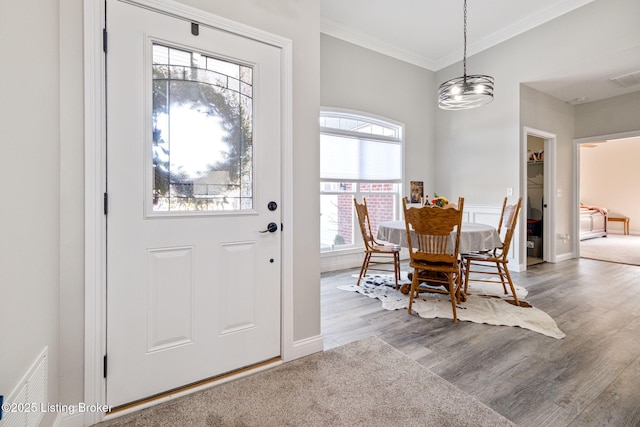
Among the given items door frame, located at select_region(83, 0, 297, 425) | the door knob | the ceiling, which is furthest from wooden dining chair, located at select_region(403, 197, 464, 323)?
the ceiling

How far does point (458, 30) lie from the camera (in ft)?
14.2

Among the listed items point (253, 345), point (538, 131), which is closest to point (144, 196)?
point (253, 345)

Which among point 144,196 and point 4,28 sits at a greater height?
point 4,28

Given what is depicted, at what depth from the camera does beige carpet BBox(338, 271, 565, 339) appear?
256 centimetres

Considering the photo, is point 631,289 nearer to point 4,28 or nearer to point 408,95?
point 408,95

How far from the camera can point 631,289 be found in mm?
3488

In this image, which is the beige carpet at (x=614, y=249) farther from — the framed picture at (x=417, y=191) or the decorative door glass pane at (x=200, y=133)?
the decorative door glass pane at (x=200, y=133)

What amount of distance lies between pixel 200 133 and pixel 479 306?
301 cm

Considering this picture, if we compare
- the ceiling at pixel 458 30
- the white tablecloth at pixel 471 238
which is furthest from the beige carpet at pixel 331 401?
the ceiling at pixel 458 30

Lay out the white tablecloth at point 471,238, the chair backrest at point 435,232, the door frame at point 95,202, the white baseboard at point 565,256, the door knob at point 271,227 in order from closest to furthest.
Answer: the door frame at point 95,202
the door knob at point 271,227
the chair backrest at point 435,232
the white tablecloth at point 471,238
the white baseboard at point 565,256

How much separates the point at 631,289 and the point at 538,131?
2550 mm

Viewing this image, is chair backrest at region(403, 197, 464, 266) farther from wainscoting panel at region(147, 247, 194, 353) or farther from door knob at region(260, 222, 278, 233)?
wainscoting panel at region(147, 247, 194, 353)

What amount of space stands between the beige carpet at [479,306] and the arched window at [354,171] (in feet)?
3.89

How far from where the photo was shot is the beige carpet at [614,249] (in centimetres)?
518
